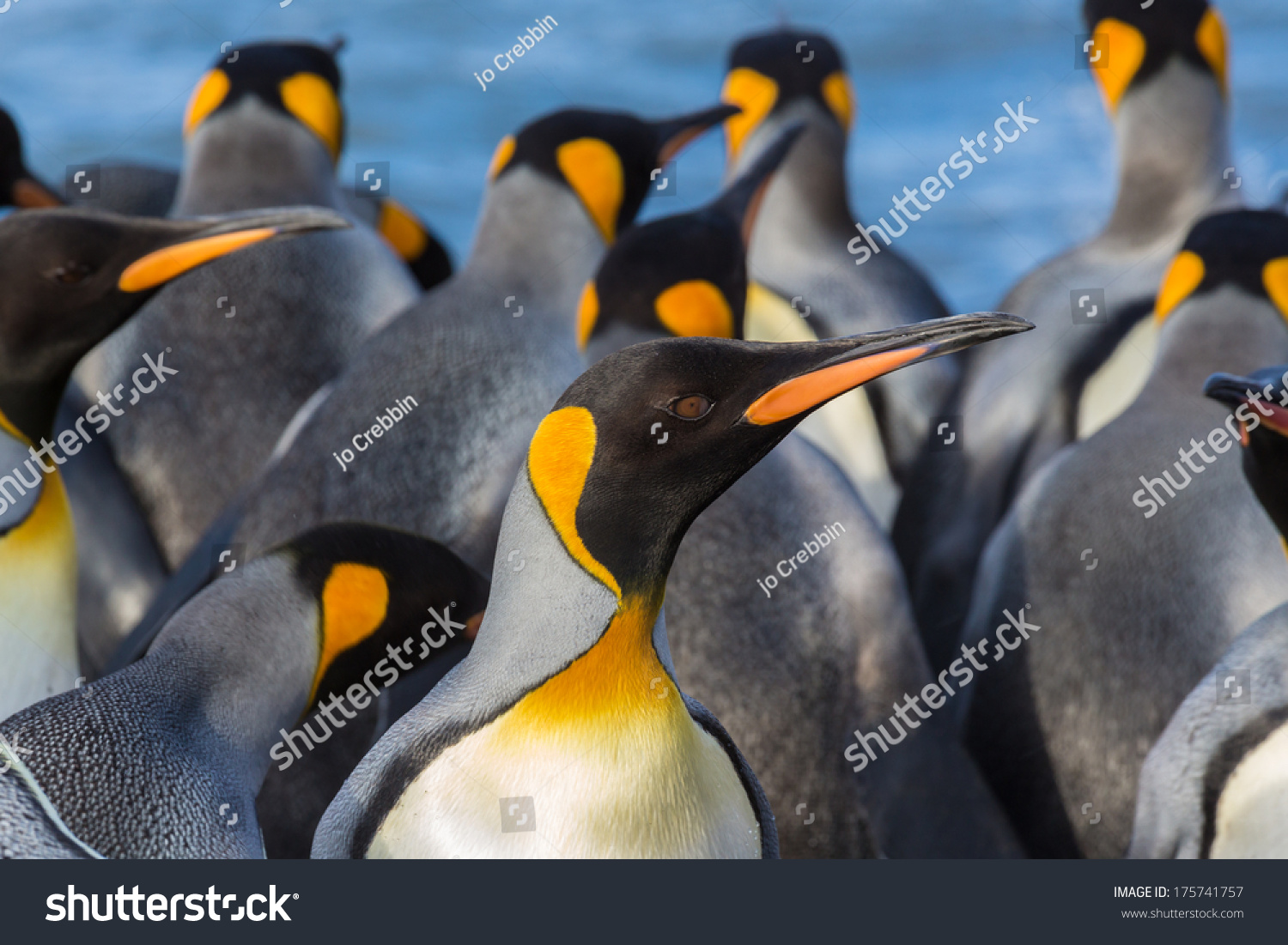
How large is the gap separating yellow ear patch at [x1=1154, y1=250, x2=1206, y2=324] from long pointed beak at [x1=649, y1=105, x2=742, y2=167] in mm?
1071

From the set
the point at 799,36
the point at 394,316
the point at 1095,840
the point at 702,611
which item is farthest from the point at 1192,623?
the point at 799,36

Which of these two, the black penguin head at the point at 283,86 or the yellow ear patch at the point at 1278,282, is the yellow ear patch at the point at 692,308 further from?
the black penguin head at the point at 283,86

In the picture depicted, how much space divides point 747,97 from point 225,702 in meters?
2.96

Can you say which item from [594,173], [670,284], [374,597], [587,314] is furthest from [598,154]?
[374,597]

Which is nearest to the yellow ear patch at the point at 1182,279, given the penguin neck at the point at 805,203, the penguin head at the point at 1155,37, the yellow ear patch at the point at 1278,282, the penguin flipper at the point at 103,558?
the yellow ear patch at the point at 1278,282

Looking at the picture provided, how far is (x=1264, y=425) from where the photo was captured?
5.30ft

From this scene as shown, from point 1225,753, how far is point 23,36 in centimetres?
736

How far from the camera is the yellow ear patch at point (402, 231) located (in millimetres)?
4078

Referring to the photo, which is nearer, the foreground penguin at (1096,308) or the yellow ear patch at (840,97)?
the foreground penguin at (1096,308)

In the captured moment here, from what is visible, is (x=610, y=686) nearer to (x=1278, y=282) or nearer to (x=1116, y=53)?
(x=1278, y=282)

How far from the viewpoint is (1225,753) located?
1656mm

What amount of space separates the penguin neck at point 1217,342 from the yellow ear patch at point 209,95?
2.18m

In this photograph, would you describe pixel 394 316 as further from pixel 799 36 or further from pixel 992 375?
pixel 799 36

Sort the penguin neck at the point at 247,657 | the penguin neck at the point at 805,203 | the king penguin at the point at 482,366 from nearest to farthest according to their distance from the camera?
the penguin neck at the point at 247,657 < the king penguin at the point at 482,366 < the penguin neck at the point at 805,203
